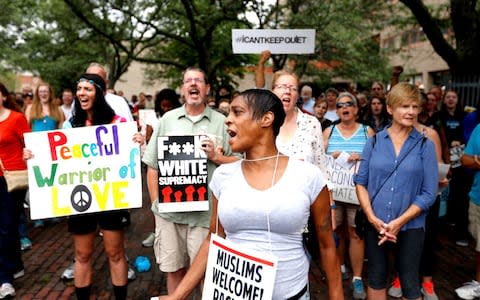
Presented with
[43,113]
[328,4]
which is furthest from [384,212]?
[328,4]

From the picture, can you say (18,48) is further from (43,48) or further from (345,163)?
(345,163)

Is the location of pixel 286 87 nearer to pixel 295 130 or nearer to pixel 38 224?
pixel 295 130

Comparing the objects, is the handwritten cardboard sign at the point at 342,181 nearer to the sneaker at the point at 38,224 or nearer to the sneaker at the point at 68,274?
the sneaker at the point at 68,274

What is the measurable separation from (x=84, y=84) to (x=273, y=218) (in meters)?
2.38

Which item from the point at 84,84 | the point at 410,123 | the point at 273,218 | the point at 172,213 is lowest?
the point at 172,213

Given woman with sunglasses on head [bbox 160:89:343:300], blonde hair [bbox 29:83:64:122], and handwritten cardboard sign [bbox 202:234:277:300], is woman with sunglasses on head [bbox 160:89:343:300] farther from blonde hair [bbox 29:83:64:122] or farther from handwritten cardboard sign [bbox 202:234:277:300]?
blonde hair [bbox 29:83:64:122]

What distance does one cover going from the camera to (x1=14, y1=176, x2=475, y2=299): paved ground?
473 centimetres

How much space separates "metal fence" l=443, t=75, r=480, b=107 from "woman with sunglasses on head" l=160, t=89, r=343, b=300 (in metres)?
7.58

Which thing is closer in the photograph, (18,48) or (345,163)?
(345,163)

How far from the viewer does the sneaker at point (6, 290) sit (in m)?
4.51

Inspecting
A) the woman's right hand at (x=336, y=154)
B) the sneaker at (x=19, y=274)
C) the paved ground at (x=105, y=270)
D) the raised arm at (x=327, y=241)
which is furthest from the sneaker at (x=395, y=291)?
the sneaker at (x=19, y=274)

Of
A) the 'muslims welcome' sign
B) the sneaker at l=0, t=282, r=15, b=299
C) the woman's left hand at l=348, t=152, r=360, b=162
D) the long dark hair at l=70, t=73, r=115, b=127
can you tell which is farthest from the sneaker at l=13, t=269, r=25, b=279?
the woman's left hand at l=348, t=152, r=360, b=162

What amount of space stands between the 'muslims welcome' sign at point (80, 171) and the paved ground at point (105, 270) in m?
1.36

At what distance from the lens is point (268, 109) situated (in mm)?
2193
